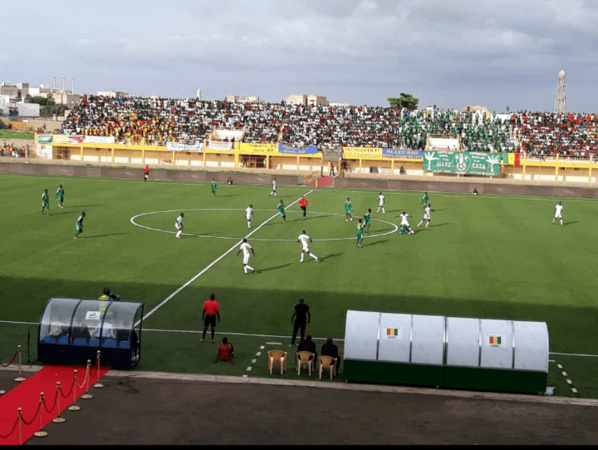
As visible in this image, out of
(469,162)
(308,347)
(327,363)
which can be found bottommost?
(327,363)

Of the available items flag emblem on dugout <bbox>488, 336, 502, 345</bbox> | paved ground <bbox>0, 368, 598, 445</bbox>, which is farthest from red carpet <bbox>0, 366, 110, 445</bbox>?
flag emblem on dugout <bbox>488, 336, 502, 345</bbox>

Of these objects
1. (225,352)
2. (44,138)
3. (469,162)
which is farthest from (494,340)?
(44,138)

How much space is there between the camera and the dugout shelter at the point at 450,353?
18.7 metres

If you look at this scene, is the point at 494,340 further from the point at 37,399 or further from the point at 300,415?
the point at 37,399

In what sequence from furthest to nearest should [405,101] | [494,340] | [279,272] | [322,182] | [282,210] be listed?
[405,101] → [322,182] → [282,210] → [279,272] → [494,340]

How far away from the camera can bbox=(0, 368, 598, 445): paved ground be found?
1534 centimetres

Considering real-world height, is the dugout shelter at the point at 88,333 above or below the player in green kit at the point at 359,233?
below

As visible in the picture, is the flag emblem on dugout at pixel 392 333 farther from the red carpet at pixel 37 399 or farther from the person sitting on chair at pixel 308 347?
the red carpet at pixel 37 399

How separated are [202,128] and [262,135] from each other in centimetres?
870

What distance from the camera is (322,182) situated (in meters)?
84.1

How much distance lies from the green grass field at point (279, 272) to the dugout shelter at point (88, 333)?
2.12 ft

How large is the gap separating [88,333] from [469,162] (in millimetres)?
76776

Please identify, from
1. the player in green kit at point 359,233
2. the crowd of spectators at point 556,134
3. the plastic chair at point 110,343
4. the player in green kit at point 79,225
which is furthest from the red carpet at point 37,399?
the crowd of spectators at point 556,134

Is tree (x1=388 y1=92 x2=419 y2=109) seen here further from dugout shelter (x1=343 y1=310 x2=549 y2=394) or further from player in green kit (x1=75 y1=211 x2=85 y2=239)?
dugout shelter (x1=343 y1=310 x2=549 y2=394)
